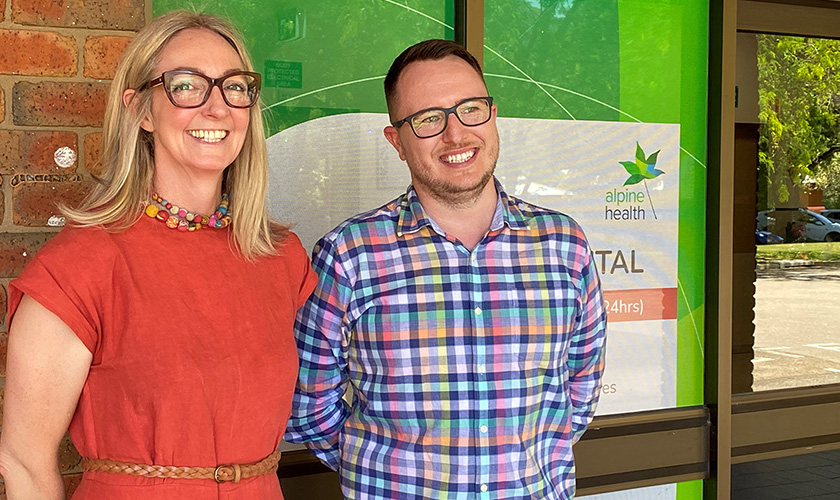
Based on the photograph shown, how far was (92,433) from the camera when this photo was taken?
180 cm

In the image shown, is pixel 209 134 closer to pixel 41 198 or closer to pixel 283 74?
pixel 41 198

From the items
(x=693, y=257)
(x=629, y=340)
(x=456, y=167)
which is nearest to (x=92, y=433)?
(x=456, y=167)

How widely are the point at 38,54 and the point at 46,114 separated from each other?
6.5 inches

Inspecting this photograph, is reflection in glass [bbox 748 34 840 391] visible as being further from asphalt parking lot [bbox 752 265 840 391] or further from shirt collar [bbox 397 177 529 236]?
shirt collar [bbox 397 177 529 236]

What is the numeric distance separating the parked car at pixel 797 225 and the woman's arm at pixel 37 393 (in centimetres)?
311

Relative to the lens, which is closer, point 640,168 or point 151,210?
point 151,210

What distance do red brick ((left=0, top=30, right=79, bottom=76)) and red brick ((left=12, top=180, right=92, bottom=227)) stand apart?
12.0 inches

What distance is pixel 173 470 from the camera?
71.6 inches

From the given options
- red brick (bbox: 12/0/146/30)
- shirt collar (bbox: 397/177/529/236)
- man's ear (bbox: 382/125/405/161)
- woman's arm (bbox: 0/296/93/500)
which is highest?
red brick (bbox: 12/0/146/30)

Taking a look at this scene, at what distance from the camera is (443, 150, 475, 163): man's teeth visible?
7.50 ft

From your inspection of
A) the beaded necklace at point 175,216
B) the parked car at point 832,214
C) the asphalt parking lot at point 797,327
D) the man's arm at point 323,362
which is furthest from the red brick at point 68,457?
the parked car at point 832,214

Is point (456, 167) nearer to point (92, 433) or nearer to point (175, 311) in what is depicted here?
point (175, 311)

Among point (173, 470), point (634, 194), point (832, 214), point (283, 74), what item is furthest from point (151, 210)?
point (832, 214)

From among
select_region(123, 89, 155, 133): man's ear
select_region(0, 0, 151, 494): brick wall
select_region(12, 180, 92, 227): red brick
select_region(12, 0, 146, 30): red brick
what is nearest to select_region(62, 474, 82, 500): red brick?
select_region(0, 0, 151, 494): brick wall
